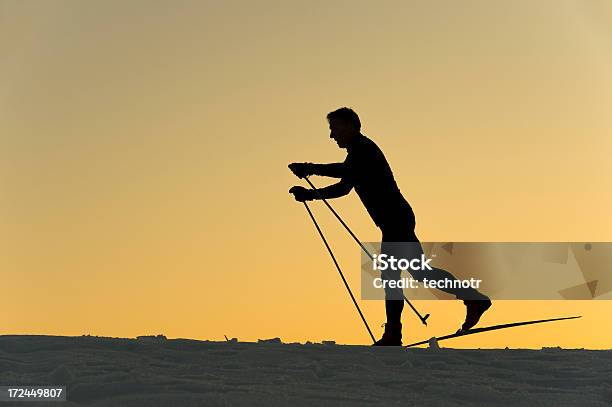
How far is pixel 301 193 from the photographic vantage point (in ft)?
26.1

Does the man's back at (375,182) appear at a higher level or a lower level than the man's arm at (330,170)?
lower

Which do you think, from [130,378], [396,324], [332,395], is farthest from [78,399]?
[396,324]

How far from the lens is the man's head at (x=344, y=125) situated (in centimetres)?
759

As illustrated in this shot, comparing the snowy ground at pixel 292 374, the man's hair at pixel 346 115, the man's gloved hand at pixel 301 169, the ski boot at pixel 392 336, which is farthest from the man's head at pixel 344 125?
the snowy ground at pixel 292 374

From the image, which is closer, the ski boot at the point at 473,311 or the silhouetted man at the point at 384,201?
the silhouetted man at the point at 384,201

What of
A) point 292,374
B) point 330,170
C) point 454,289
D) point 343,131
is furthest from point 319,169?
point 292,374

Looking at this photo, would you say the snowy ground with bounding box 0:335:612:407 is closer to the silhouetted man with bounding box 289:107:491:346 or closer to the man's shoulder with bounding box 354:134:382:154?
the silhouetted man with bounding box 289:107:491:346

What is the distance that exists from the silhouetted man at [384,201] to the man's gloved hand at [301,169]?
0.90 feet

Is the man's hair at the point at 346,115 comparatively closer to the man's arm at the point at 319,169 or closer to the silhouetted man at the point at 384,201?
the silhouetted man at the point at 384,201

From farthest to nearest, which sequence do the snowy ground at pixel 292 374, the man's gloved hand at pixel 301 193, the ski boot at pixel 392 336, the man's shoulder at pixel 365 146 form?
the man's gloved hand at pixel 301 193
the man's shoulder at pixel 365 146
the ski boot at pixel 392 336
the snowy ground at pixel 292 374

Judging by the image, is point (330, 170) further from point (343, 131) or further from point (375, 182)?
point (375, 182)

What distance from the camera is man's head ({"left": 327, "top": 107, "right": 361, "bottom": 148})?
7.59 m

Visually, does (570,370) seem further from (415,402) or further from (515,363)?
(415,402)

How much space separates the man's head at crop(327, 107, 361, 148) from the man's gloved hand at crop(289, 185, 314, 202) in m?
0.56
